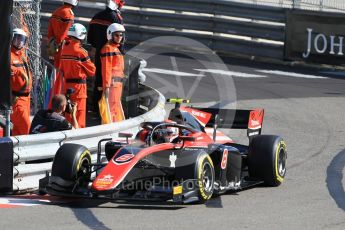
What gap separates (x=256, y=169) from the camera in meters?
11.7

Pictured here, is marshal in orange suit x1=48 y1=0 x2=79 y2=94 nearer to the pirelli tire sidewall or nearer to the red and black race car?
the red and black race car

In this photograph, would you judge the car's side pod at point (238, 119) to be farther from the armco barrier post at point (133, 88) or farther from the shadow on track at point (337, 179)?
the armco barrier post at point (133, 88)

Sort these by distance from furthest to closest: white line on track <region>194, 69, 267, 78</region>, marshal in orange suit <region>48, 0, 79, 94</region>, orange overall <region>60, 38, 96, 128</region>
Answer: white line on track <region>194, 69, 267, 78</region>, marshal in orange suit <region>48, 0, 79, 94</region>, orange overall <region>60, 38, 96, 128</region>

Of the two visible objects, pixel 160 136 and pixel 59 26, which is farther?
pixel 59 26

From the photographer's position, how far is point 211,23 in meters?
23.3

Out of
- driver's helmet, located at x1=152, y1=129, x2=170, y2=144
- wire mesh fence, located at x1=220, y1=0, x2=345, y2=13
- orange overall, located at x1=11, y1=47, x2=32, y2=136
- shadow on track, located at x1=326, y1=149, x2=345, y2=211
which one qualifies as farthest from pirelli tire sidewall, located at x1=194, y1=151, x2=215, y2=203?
wire mesh fence, located at x1=220, y1=0, x2=345, y2=13

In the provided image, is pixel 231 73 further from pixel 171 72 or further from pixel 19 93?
pixel 19 93

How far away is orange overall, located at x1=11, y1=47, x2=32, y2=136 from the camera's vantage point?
507 inches

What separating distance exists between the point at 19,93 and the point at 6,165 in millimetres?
2334

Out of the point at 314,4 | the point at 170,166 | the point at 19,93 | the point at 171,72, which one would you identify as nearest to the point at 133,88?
the point at 19,93

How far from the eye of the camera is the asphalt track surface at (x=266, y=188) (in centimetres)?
956

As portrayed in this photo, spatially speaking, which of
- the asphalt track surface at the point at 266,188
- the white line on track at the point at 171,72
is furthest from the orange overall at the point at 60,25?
the white line on track at the point at 171,72

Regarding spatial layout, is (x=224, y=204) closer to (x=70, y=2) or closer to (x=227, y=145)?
(x=227, y=145)

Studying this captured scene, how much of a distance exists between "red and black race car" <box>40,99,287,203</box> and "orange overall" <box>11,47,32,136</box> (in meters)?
1.73
